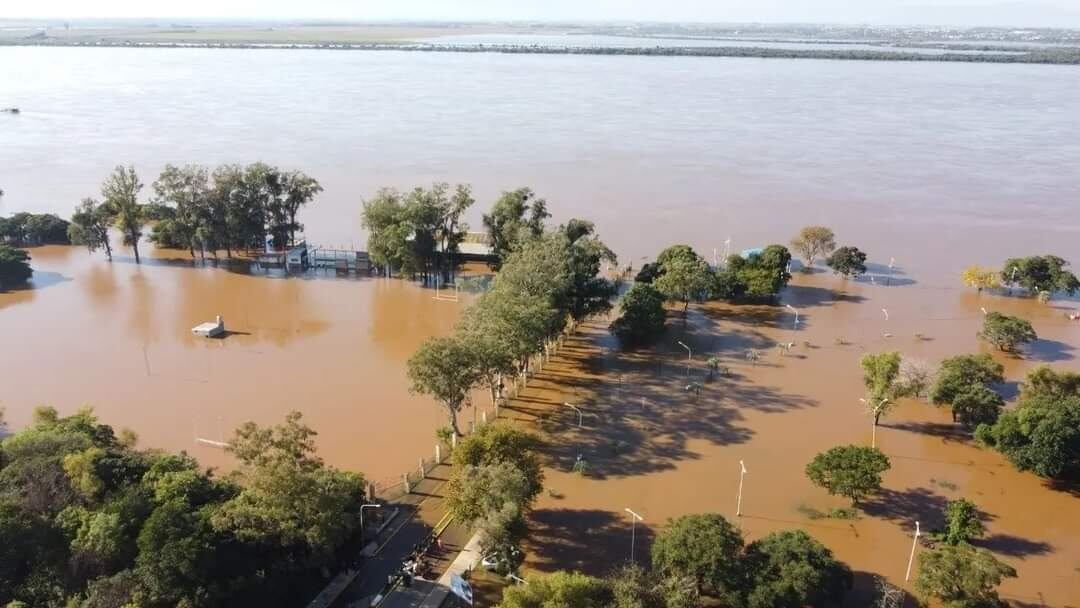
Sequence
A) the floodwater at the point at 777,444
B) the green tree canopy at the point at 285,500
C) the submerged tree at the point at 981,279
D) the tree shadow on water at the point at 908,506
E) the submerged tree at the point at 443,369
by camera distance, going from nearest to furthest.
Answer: the green tree canopy at the point at 285,500 → the floodwater at the point at 777,444 → the tree shadow on water at the point at 908,506 → the submerged tree at the point at 443,369 → the submerged tree at the point at 981,279

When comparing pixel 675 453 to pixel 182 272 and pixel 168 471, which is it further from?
pixel 182 272

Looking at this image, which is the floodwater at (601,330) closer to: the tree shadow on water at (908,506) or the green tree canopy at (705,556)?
the tree shadow on water at (908,506)

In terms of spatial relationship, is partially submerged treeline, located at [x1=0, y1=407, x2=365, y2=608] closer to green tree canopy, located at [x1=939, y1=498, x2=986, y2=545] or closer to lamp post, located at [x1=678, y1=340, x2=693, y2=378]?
green tree canopy, located at [x1=939, y1=498, x2=986, y2=545]

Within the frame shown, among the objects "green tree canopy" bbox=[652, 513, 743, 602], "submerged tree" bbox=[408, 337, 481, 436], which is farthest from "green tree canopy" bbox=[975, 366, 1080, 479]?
"submerged tree" bbox=[408, 337, 481, 436]

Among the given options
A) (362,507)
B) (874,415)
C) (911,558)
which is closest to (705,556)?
(911,558)

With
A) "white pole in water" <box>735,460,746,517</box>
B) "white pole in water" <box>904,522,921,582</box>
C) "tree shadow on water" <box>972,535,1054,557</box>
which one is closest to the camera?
"white pole in water" <box>904,522,921,582</box>

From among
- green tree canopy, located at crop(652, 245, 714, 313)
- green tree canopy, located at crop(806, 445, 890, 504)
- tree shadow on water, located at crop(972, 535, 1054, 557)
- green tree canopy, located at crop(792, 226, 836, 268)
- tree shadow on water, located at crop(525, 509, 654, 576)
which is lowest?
tree shadow on water, located at crop(525, 509, 654, 576)

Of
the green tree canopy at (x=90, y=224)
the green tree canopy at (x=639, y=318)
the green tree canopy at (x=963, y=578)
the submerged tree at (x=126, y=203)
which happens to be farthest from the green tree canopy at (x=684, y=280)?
the green tree canopy at (x=90, y=224)
